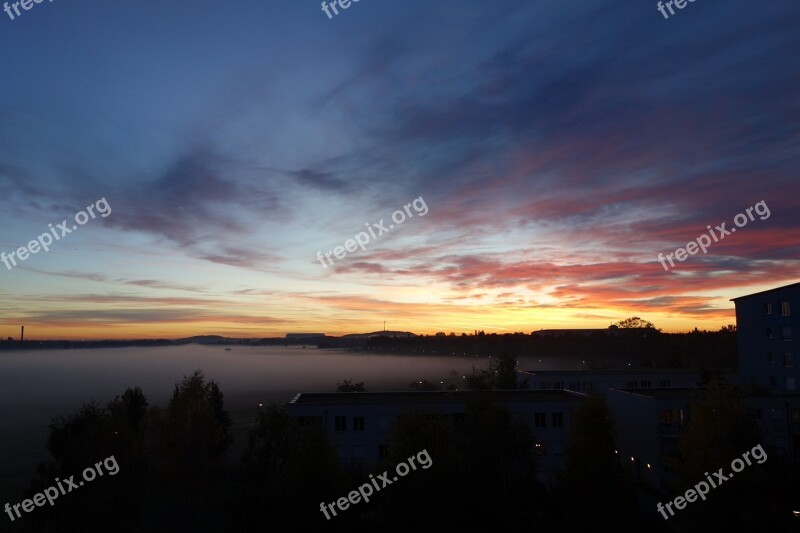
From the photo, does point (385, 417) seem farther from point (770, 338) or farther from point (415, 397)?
point (770, 338)

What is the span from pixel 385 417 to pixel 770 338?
111 ft

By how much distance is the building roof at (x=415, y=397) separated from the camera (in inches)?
1447

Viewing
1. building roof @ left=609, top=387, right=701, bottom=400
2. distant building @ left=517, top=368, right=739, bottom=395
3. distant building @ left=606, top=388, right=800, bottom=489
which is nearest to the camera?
distant building @ left=606, top=388, right=800, bottom=489

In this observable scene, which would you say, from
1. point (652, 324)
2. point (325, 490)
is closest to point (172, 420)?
point (325, 490)

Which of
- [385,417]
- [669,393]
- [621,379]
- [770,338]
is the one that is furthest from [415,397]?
[770,338]

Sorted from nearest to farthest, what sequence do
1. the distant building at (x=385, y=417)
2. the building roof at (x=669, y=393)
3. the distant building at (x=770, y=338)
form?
the building roof at (x=669, y=393) < the distant building at (x=385, y=417) < the distant building at (x=770, y=338)

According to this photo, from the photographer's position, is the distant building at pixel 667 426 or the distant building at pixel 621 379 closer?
the distant building at pixel 667 426

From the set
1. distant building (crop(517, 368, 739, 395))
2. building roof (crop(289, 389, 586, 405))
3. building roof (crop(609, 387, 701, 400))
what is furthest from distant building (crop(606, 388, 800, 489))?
distant building (crop(517, 368, 739, 395))

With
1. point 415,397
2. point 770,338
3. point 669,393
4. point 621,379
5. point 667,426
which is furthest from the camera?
point 621,379

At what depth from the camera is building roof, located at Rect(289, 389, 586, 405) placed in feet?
121

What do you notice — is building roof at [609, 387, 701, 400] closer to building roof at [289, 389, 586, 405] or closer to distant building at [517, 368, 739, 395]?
building roof at [289, 389, 586, 405]

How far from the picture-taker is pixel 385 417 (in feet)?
118

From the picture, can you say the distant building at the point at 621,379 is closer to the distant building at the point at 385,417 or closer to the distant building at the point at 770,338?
the distant building at the point at 770,338

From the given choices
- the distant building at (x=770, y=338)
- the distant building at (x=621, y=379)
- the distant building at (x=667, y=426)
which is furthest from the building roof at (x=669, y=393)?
the distant building at (x=621, y=379)
